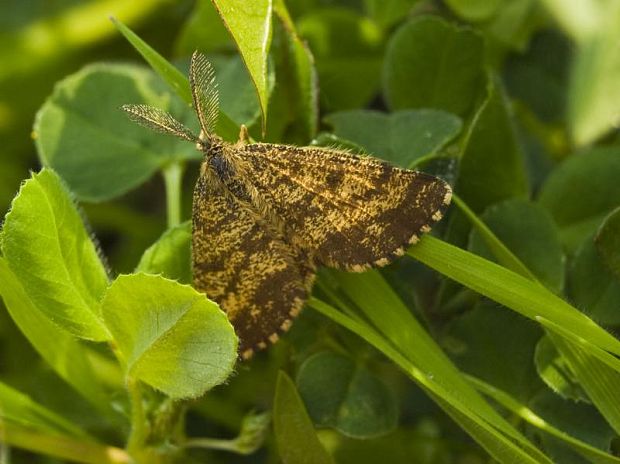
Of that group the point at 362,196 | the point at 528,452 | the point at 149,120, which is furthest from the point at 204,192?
the point at 528,452

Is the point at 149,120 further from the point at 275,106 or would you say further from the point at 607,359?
the point at 607,359

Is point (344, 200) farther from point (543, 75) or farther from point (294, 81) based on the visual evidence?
point (543, 75)

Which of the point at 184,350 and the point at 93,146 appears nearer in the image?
the point at 184,350

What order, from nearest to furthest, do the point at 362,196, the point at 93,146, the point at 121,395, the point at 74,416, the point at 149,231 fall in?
the point at 362,196 → the point at 121,395 → the point at 93,146 → the point at 74,416 → the point at 149,231

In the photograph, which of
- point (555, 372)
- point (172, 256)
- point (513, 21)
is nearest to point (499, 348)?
point (555, 372)

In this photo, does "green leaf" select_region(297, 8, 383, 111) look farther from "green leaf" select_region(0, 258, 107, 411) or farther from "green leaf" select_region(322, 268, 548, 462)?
"green leaf" select_region(0, 258, 107, 411)

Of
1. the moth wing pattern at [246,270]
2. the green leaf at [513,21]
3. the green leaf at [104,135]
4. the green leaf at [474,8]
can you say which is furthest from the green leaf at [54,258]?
the green leaf at [513,21]

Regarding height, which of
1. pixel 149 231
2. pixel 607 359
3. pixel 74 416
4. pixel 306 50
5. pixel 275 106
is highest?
pixel 306 50
